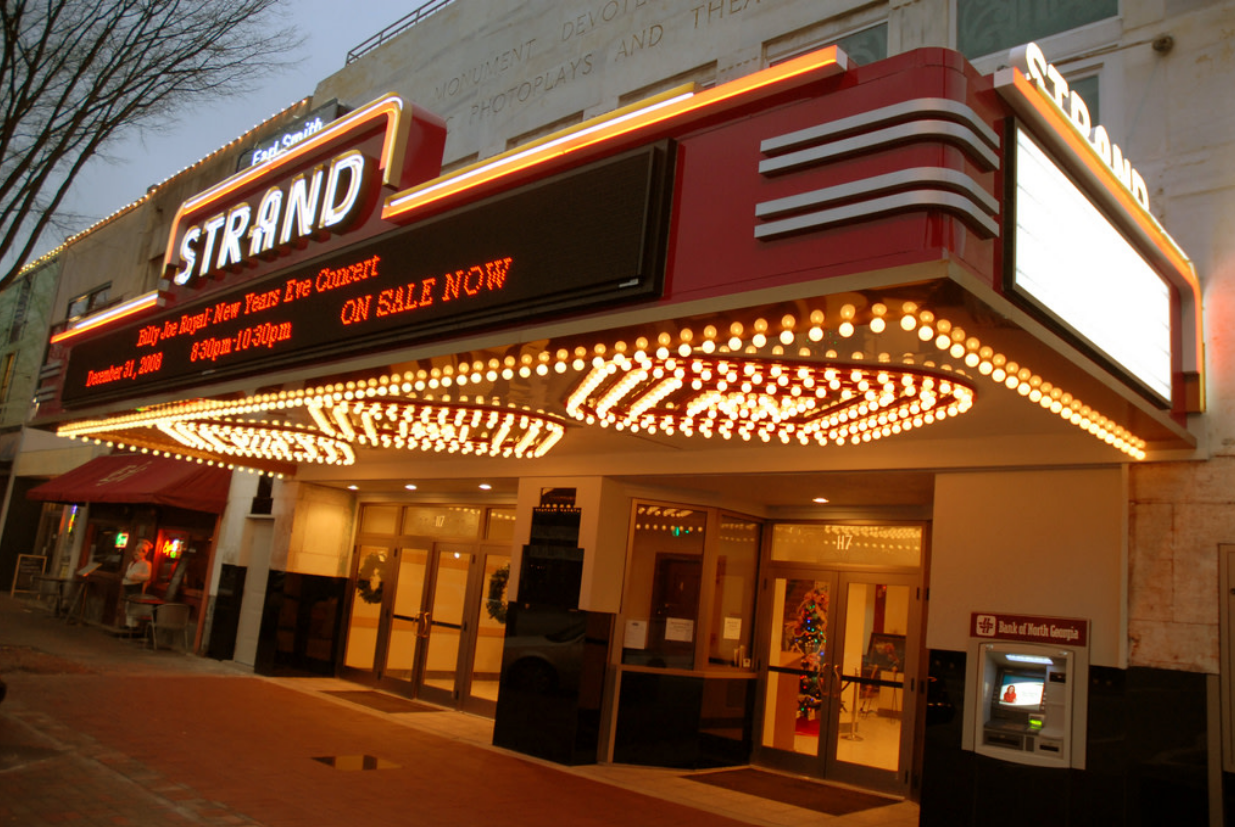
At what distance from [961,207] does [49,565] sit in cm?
2709

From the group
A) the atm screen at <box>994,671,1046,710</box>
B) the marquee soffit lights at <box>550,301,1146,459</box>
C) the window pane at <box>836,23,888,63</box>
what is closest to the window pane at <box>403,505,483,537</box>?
the marquee soffit lights at <box>550,301,1146,459</box>

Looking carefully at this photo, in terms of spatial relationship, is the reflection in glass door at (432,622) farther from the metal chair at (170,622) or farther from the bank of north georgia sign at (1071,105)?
the bank of north georgia sign at (1071,105)

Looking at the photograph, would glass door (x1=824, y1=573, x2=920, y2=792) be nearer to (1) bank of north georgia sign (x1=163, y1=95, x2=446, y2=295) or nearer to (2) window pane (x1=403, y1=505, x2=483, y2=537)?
(2) window pane (x1=403, y1=505, x2=483, y2=537)

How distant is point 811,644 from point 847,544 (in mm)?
1220

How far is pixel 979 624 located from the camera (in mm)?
7273

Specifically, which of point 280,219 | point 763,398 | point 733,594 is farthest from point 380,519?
point 763,398

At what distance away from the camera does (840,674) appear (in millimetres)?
10414

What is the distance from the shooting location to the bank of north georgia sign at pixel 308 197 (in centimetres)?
805

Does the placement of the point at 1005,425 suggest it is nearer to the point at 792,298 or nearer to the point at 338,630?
the point at 792,298

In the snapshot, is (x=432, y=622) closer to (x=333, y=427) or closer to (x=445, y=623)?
(x=445, y=623)

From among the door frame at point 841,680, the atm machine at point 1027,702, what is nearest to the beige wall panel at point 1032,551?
the atm machine at point 1027,702

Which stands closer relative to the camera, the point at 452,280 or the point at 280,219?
the point at 452,280

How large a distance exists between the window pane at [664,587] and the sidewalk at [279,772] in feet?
4.25

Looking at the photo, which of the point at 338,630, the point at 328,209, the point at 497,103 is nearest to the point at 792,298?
the point at 328,209
